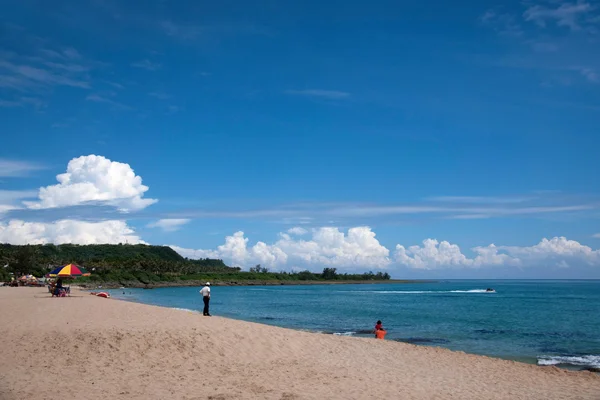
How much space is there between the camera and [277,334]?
1980 cm

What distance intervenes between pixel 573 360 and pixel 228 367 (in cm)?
1678

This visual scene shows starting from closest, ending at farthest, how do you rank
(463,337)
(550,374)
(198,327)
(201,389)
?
(201,389)
(550,374)
(198,327)
(463,337)

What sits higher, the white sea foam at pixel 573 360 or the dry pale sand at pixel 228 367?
the dry pale sand at pixel 228 367

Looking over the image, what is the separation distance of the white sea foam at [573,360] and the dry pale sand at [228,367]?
417 cm

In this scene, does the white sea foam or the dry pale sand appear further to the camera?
the white sea foam

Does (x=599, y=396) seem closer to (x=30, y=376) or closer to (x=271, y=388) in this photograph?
(x=271, y=388)

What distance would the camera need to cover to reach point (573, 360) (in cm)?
2256

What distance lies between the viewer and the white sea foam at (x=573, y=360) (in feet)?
70.6

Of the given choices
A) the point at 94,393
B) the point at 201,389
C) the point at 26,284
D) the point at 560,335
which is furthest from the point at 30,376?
the point at 26,284

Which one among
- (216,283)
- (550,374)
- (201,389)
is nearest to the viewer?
(201,389)

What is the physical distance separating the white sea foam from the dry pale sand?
4170 mm

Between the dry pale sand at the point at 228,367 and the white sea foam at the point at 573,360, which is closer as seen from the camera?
the dry pale sand at the point at 228,367

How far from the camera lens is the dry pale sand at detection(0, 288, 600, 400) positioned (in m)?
12.1

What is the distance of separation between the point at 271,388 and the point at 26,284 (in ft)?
183
